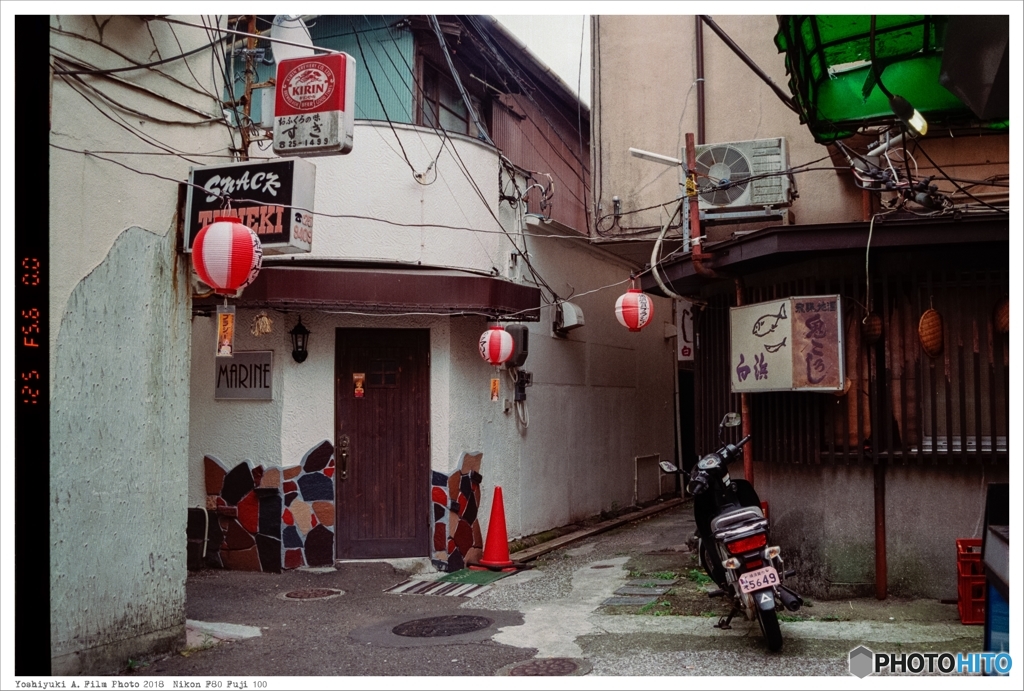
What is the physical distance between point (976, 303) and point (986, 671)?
13.1 feet

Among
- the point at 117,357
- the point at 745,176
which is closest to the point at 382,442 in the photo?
the point at 117,357

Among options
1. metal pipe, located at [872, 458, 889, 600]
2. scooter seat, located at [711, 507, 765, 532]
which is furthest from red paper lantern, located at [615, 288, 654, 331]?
scooter seat, located at [711, 507, 765, 532]

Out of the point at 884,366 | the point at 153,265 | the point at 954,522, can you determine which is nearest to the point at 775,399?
the point at 884,366

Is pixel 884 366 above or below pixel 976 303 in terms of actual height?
below

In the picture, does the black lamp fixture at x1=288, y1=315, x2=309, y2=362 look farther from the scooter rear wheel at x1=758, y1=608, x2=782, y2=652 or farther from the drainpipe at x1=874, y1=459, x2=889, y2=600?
the drainpipe at x1=874, y1=459, x2=889, y2=600

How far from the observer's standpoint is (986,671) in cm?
620

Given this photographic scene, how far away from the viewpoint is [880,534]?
9109 millimetres

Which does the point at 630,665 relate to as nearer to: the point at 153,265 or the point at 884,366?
the point at 884,366

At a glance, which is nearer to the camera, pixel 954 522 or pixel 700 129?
pixel 954 522

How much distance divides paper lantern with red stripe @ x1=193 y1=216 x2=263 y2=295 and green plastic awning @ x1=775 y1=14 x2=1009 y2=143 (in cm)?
476

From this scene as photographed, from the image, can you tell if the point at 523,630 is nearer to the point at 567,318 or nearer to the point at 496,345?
the point at 496,345

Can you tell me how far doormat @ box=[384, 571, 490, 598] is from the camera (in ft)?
33.5

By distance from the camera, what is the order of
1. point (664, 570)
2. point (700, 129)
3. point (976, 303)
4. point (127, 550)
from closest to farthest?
point (127, 550), point (976, 303), point (664, 570), point (700, 129)

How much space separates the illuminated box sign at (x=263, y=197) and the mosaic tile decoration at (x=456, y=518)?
4716 millimetres
